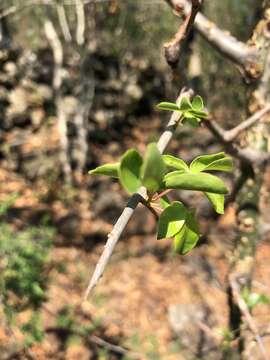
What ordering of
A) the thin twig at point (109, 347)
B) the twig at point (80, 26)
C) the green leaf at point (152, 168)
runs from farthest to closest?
1. the twig at point (80, 26)
2. the thin twig at point (109, 347)
3. the green leaf at point (152, 168)

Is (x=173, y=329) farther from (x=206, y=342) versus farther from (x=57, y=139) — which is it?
(x=57, y=139)

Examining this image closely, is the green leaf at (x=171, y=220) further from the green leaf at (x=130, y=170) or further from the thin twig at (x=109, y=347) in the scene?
the thin twig at (x=109, y=347)

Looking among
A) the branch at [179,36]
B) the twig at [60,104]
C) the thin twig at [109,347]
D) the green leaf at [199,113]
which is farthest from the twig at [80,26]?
the green leaf at [199,113]

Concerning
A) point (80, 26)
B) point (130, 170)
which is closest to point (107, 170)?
point (130, 170)

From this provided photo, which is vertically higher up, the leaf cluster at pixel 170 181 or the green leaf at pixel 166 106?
the green leaf at pixel 166 106

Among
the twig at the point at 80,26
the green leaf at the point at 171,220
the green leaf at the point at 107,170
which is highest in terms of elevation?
the twig at the point at 80,26

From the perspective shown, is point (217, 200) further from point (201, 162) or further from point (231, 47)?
point (231, 47)

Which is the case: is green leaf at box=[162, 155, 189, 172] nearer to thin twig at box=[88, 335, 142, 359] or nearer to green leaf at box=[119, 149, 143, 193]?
green leaf at box=[119, 149, 143, 193]

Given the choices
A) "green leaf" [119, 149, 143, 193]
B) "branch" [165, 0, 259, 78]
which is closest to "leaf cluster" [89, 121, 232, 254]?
"green leaf" [119, 149, 143, 193]
